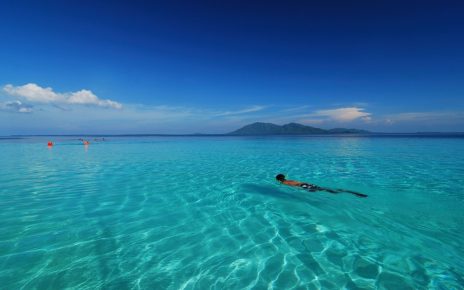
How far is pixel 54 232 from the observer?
6.20 m

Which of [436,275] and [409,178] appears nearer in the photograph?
[436,275]

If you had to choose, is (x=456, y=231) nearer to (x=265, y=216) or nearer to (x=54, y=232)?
(x=265, y=216)

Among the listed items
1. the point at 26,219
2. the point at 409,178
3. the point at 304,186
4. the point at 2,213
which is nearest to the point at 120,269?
the point at 26,219

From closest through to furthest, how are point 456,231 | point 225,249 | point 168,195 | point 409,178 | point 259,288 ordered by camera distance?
1. point 259,288
2. point 225,249
3. point 456,231
4. point 168,195
5. point 409,178

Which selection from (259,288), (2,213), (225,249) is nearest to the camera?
(259,288)

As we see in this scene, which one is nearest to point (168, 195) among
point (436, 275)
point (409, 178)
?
point (436, 275)

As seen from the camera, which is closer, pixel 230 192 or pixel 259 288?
pixel 259 288

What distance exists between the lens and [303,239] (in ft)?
19.2

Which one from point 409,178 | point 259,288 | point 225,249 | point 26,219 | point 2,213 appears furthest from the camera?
point 409,178

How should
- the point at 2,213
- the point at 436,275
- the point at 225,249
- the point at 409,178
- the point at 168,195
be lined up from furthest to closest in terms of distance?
the point at 409,178, the point at 168,195, the point at 2,213, the point at 225,249, the point at 436,275

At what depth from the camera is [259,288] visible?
409 cm

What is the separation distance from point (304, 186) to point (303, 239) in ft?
15.8

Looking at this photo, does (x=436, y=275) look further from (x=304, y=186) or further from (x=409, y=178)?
(x=409, y=178)

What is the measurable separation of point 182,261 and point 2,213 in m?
7.29
